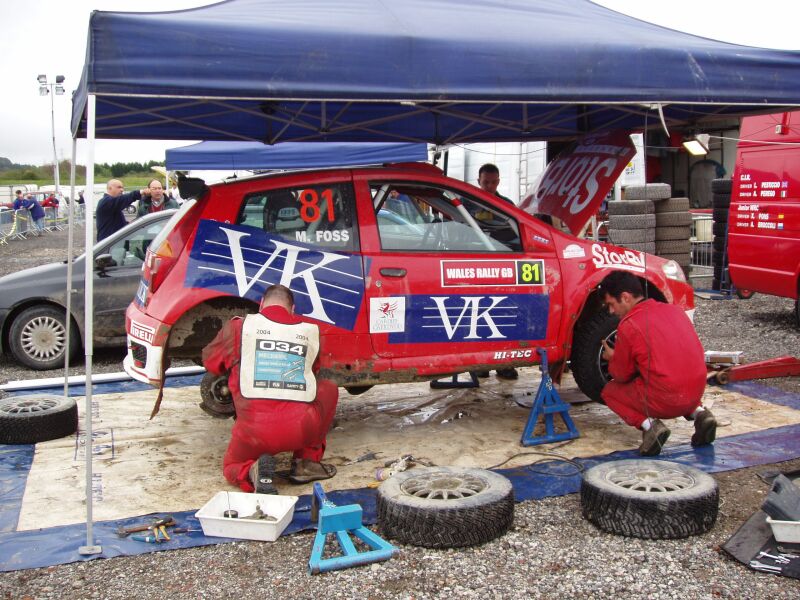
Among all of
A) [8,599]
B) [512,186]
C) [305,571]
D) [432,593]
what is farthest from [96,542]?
[512,186]

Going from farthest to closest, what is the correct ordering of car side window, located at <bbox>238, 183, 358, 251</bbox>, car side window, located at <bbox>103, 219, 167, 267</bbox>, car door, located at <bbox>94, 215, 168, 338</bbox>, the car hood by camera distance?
car side window, located at <bbox>103, 219, 167, 267</bbox> → car door, located at <bbox>94, 215, 168, 338</bbox> → the car hood → car side window, located at <bbox>238, 183, 358, 251</bbox>

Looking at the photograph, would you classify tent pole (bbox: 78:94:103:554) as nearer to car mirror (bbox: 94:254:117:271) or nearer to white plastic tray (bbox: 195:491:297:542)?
white plastic tray (bbox: 195:491:297:542)

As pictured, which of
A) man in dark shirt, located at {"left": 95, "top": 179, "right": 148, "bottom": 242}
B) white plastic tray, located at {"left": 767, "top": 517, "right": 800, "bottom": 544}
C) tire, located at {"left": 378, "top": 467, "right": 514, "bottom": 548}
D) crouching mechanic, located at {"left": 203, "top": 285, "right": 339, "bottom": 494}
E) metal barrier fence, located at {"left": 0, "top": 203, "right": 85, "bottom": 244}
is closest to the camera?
white plastic tray, located at {"left": 767, "top": 517, "right": 800, "bottom": 544}

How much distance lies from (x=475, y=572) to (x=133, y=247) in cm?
587

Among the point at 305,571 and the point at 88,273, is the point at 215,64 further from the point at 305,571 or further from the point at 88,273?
the point at 305,571

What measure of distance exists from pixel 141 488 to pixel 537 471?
238 centimetres

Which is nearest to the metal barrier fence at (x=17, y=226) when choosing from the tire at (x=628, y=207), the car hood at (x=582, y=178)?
the tire at (x=628, y=207)

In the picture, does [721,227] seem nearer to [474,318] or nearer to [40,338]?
A: [474,318]

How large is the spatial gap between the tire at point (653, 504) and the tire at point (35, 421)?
12.2ft

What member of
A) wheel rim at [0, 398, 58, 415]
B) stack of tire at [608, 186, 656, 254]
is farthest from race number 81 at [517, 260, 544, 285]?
stack of tire at [608, 186, 656, 254]

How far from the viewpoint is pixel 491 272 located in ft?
17.8

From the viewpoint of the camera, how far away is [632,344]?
503 cm

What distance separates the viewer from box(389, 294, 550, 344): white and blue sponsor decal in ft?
17.4

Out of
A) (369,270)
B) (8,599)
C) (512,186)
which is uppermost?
(512,186)
